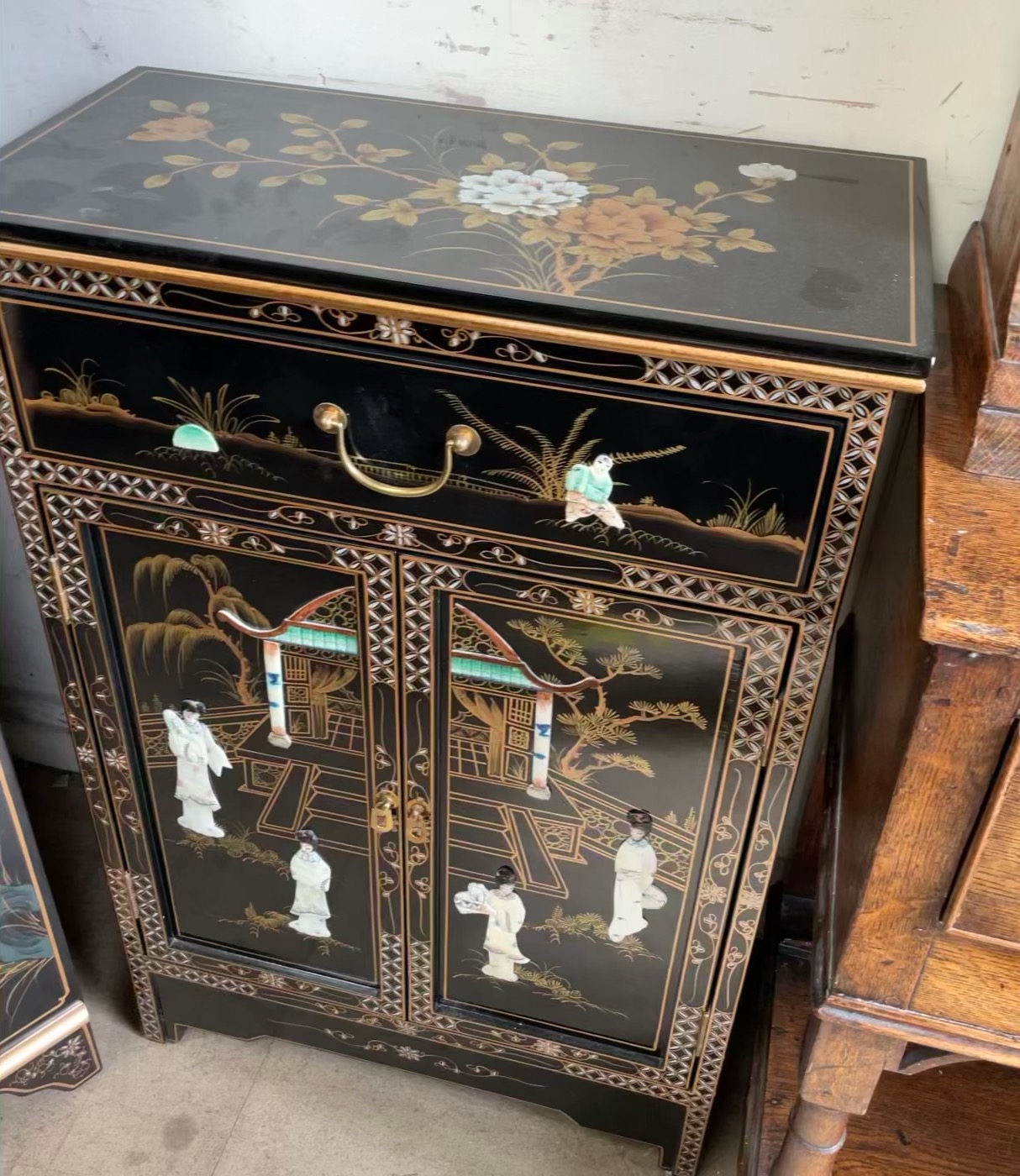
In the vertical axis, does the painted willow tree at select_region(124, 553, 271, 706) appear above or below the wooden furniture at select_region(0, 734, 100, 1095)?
above

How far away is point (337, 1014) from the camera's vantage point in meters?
1.45

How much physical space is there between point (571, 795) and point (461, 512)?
0.34 metres

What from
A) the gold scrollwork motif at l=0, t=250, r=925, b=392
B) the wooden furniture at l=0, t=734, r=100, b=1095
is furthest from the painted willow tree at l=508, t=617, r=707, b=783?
the wooden furniture at l=0, t=734, r=100, b=1095

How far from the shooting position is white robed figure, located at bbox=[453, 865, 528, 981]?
4.09ft

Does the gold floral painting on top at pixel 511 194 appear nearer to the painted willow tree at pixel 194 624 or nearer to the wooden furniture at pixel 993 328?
the wooden furniture at pixel 993 328

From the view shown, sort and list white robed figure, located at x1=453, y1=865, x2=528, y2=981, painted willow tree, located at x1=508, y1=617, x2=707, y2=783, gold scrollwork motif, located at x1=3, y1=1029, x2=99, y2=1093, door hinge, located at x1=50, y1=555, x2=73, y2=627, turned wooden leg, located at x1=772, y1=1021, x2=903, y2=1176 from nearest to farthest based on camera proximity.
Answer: turned wooden leg, located at x1=772, y1=1021, x2=903, y2=1176, painted willow tree, located at x1=508, y1=617, x2=707, y2=783, door hinge, located at x1=50, y1=555, x2=73, y2=627, white robed figure, located at x1=453, y1=865, x2=528, y2=981, gold scrollwork motif, located at x1=3, y1=1029, x2=99, y2=1093

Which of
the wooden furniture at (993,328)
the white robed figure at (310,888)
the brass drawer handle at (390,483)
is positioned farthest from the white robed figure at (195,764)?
the wooden furniture at (993,328)

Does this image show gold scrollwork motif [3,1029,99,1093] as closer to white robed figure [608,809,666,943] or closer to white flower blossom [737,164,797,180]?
white robed figure [608,809,666,943]

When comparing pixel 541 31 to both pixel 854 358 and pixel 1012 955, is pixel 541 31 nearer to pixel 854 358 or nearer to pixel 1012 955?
pixel 854 358

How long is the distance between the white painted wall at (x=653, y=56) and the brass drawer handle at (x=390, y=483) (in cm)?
48

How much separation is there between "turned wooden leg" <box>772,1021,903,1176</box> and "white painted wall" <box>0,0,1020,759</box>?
765 mm

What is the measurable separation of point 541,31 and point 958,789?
2.81ft

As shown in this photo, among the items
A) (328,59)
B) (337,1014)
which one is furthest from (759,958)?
(328,59)

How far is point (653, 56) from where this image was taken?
1.15 meters
